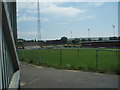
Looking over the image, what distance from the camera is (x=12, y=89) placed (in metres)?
3.71

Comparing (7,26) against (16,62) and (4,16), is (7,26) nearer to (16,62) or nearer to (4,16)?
(4,16)

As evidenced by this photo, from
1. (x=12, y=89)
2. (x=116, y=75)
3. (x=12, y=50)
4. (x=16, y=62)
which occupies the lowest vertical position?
(x=116, y=75)

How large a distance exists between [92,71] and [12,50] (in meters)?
5.77

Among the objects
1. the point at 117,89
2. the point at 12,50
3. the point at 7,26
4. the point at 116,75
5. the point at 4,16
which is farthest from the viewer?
the point at 116,75

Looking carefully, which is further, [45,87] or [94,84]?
[94,84]

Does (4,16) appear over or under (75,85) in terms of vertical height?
over

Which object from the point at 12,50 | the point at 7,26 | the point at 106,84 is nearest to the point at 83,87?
the point at 106,84

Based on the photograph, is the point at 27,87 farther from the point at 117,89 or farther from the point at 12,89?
the point at 117,89

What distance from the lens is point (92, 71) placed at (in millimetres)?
9367

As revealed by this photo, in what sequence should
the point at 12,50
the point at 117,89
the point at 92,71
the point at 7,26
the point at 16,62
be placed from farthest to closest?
the point at 92,71 < the point at 117,89 < the point at 16,62 < the point at 12,50 < the point at 7,26

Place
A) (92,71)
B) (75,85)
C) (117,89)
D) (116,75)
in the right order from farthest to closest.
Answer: (92,71), (116,75), (75,85), (117,89)

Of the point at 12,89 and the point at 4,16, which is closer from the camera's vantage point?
the point at 4,16

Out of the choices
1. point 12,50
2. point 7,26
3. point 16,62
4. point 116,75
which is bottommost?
point 116,75

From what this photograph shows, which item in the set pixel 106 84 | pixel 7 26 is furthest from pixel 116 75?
pixel 7 26
